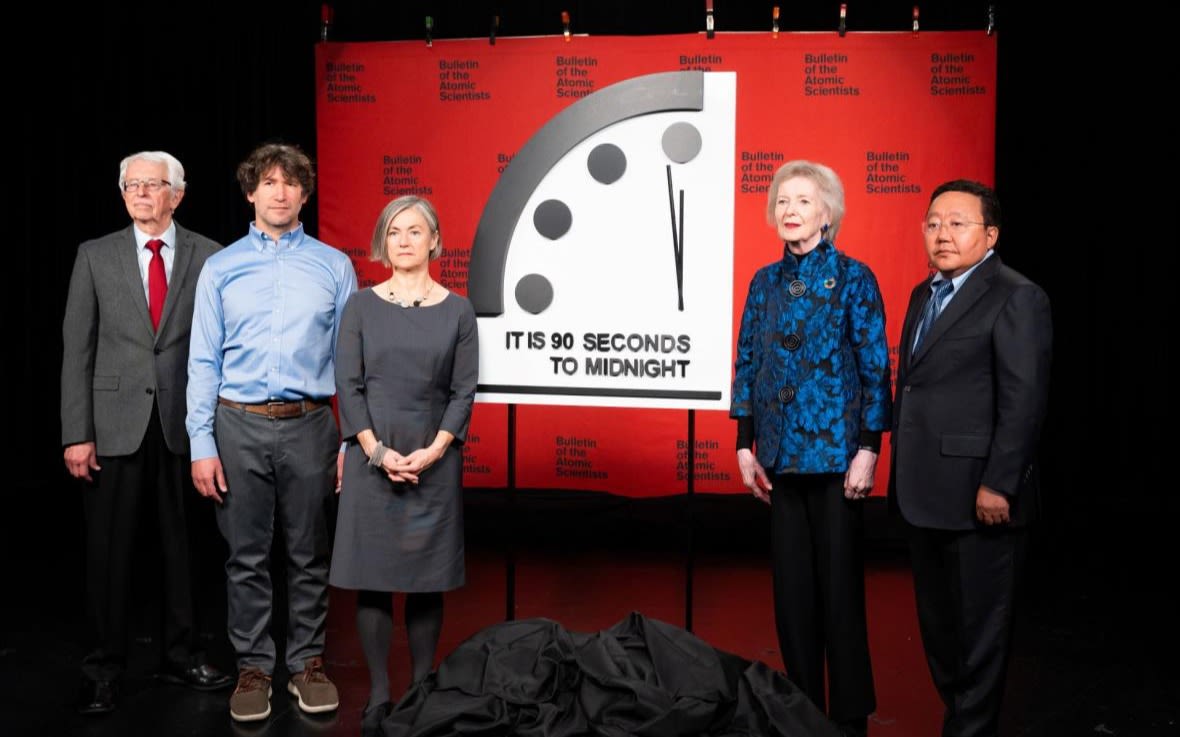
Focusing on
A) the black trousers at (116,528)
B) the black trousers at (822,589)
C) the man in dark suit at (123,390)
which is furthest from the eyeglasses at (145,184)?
the black trousers at (822,589)

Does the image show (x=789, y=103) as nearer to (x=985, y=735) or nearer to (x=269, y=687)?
(x=985, y=735)

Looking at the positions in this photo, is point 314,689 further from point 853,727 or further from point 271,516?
point 853,727

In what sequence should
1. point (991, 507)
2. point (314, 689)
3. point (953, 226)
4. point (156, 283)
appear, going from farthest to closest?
point (156, 283), point (314, 689), point (953, 226), point (991, 507)

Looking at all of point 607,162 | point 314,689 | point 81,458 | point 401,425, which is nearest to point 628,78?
point 607,162

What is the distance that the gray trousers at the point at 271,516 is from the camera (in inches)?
116

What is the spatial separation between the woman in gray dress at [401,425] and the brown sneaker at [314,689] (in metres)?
0.24

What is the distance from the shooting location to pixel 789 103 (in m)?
4.78

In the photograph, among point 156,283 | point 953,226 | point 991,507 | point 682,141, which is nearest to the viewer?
point 991,507

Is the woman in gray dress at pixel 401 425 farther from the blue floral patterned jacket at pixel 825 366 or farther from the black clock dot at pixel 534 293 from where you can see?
the blue floral patterned jacket at pixel 825 366

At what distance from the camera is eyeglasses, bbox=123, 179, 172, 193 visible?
3074 millimetres

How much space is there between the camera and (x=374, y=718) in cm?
278

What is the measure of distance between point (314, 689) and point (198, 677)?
18.2 inches

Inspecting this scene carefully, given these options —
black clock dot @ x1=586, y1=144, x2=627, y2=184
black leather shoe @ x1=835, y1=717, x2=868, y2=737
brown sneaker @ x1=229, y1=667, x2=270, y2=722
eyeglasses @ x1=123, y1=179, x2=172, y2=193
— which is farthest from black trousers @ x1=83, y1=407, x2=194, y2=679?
black leather shoe @ x1=835, y1=717, x2=868, y2=737

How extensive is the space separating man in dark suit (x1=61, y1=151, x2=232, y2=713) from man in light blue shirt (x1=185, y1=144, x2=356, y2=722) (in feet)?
0.53
